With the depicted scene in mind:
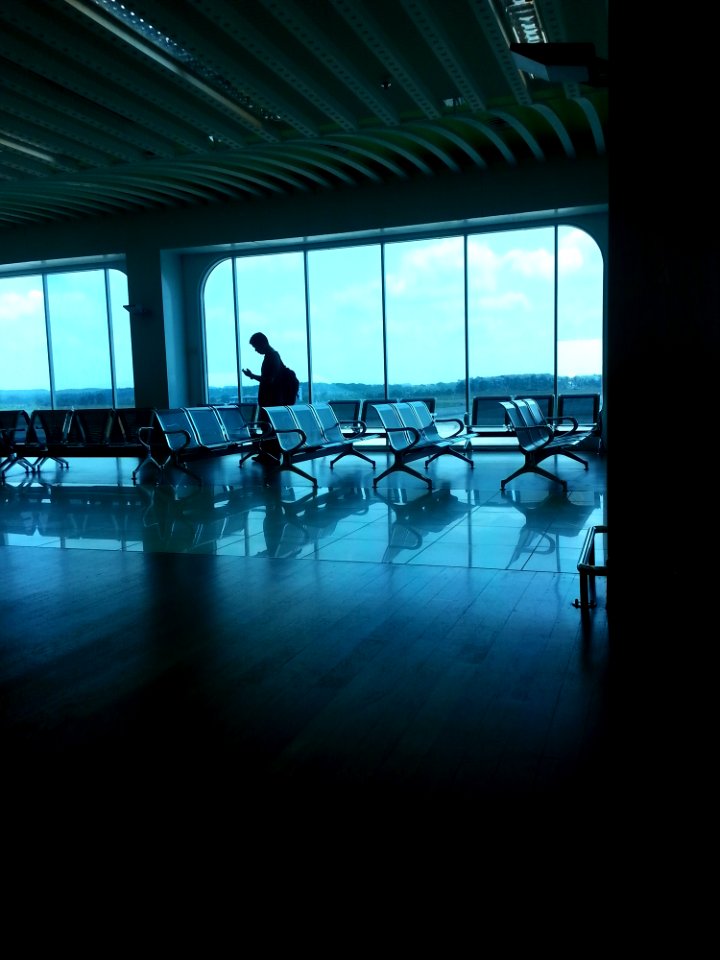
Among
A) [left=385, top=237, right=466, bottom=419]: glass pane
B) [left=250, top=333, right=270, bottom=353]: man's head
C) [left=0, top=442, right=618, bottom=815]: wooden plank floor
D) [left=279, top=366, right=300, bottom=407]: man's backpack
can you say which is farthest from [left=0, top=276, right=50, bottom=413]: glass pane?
[left=0, top=442, right=618, bottom=815]: wooden plank floor

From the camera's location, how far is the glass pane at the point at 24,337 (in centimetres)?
1477

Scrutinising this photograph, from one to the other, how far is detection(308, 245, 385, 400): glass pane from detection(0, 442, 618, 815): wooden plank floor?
708cm

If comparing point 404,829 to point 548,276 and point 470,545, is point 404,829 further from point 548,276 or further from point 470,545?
point 548,276

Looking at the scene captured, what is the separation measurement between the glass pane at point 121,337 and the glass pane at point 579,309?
24.9 ft

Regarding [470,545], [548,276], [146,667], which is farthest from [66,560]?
[548,276]

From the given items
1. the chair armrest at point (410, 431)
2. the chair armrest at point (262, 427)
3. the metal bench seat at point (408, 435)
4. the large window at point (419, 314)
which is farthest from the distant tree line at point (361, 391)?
the chair armrest at point (410, 431)

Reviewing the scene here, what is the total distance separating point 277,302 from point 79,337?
444 centimetres

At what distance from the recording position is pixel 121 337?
14.1 metres

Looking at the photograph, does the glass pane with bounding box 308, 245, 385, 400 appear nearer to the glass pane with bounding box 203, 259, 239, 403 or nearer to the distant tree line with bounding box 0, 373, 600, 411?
the distant tree line with bounding box 0, 373, 600, 411

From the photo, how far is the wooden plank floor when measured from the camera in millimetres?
2023

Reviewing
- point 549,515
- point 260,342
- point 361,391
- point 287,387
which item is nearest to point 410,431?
point 287,387

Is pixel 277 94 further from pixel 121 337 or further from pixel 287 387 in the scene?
pixel 121 337

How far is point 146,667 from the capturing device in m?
2.83

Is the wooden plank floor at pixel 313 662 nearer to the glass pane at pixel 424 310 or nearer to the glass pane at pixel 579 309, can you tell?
the glass pane at pixel 579 309
